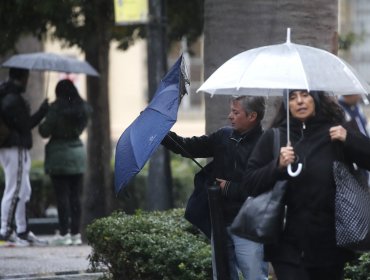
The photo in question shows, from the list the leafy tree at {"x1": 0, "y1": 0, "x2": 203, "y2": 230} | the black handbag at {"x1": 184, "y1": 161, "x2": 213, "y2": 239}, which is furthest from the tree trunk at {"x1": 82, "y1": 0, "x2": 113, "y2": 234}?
the black handbag at {"x1": 184, "y1": 161, "x2": 213, "y2": 239}

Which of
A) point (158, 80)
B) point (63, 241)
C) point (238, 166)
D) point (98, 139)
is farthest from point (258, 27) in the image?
point (98, 139)

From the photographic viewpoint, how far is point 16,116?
12609 mm

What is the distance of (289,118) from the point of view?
6.19 meters

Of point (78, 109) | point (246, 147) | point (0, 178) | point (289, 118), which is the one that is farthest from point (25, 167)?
point (289, 118)

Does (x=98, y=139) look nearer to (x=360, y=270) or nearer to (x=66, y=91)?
(x=66, y=91)

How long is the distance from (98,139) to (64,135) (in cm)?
146

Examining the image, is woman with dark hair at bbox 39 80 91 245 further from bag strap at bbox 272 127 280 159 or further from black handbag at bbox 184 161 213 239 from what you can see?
bag strap at bbox 272 127 280 159

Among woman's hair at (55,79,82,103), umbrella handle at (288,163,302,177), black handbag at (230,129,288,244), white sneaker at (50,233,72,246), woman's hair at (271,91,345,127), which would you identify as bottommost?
white sneaker at (50,233,72,246)

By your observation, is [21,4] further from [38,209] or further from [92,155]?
[38,209]

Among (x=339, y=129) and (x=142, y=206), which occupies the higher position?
(x=339, y=129)

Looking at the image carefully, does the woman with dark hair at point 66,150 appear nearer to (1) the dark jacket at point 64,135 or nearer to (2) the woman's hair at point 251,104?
(1) the dark jacket at point 64,135

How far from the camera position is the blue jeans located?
6.96 metres

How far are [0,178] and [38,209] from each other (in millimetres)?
705

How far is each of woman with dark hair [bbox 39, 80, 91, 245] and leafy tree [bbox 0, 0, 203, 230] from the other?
0.81 meters
